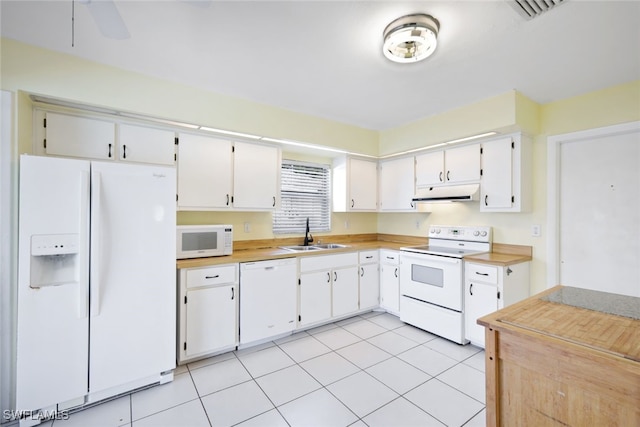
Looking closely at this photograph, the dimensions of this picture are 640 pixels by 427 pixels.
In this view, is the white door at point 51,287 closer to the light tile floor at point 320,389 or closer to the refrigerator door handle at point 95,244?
the refrigerator door handle at point 95,244

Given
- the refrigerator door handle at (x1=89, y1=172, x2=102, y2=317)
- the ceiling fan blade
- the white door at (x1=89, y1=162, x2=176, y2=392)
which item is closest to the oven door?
the white door at (x1=89, y1=162, x2=176, y2=392)

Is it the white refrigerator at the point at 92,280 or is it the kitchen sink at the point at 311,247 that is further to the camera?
the kitchen sink at the point at 311,247

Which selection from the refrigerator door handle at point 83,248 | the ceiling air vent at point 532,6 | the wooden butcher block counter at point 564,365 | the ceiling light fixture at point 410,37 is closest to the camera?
the wooden butcher block counter at point 564,365

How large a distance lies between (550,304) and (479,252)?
1.79 meters

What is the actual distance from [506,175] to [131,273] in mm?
3504

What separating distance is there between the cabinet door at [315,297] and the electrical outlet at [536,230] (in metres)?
2.22

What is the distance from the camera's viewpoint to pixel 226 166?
2906 millimetres

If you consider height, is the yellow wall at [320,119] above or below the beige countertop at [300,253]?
above

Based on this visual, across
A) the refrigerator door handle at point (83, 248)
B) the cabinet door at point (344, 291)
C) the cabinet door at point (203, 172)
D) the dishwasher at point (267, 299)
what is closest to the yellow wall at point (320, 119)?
the cabinet door at point (203, 172)

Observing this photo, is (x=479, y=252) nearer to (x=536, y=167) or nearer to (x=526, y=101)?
(x=536, y=167)

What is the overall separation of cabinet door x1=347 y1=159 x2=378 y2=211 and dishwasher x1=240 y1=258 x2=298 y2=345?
139cm

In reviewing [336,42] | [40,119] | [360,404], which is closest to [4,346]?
[40,119]

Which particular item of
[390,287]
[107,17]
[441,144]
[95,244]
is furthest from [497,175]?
[95,244]

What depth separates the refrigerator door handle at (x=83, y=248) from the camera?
1854 millimetres
